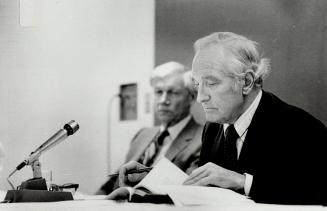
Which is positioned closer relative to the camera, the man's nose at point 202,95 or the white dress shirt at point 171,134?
the man's nose at point 202,95

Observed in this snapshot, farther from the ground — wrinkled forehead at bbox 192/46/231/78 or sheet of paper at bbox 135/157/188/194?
wrinkled forehead at bbox 192/46/231/78

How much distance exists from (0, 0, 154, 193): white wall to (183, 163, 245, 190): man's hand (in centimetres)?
47

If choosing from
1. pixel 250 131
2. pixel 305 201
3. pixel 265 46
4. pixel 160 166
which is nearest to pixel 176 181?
pixel 160 166

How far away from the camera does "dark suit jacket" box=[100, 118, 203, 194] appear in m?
1.99

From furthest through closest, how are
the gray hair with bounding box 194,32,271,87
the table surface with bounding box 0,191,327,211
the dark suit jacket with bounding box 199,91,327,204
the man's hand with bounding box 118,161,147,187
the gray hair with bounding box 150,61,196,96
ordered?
the gray hair with bounding box 150,61,196,96, the man's hand with bounding box 118,161,147,187, the gray hair with bounding box 194,32,271,87, the dark suit jacket with bounding box 199,91,327,204, the table surface with bounding box 0,191,327,211

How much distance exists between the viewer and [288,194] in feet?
5.27

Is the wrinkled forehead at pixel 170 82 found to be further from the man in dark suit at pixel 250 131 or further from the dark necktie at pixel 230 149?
the dark necktie at pixel 230 149

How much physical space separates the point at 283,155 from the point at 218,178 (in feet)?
0.83

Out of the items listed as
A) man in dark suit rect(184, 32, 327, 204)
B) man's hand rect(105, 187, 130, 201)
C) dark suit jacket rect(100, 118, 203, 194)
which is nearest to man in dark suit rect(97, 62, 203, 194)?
dark suit jacket rect(100, 118, 203, 194)

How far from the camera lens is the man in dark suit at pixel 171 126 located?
2023 mm

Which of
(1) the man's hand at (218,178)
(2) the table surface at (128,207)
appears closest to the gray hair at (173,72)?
(1) the man's hand at (218,178)

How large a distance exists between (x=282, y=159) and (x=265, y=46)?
432 mm

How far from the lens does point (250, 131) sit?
1.79 metres

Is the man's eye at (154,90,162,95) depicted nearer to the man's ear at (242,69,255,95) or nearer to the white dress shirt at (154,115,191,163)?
the white dress shirt at (154,115,191,163)
